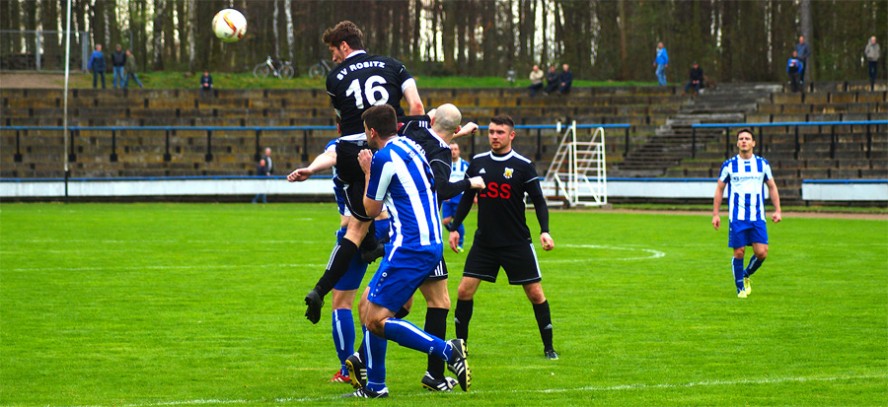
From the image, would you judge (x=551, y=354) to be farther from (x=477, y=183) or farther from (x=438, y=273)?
(x=477, y=183)

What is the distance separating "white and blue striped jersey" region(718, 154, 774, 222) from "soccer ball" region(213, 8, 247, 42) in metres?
7.00

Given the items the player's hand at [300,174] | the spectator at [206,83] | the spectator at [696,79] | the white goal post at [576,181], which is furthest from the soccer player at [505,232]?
the spectator at [206,83]

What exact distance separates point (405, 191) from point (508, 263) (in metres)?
2.36

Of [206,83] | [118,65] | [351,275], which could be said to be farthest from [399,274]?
[118,65]

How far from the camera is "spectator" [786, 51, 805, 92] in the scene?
41406 millimetres

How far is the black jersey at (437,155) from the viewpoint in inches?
334

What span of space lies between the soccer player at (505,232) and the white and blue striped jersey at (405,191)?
2.07 metres

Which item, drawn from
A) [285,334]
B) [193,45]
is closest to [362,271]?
[285,334]

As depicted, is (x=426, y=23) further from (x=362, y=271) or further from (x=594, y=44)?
(x=362, y=271)

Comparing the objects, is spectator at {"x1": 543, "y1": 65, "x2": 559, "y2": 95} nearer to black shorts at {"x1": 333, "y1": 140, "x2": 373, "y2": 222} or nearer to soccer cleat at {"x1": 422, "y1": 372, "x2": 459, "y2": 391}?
black shorts at {"x1": 333, "y1": 140, "x2": 373, "y2": 222}

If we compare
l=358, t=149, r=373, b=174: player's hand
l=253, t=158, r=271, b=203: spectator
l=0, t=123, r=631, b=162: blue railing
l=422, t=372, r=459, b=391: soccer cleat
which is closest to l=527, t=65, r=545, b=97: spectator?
l=0, t=123, r=631, b=162: blue railing

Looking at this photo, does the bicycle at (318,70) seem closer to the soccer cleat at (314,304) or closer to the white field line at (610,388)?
the white field line at (610,388)

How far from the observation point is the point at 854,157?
115ft

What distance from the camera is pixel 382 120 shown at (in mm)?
7938
